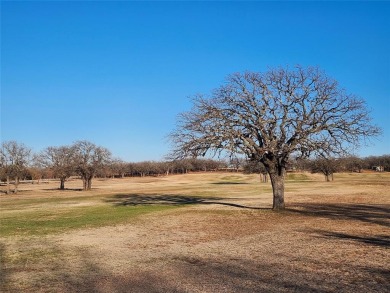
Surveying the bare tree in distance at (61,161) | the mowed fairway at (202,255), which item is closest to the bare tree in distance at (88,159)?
the bare tree in distance at (61,161)

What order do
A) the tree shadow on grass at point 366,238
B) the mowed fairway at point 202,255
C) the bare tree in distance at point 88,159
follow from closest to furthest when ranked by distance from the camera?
the mowed fairway at point 202,255 → the tree shadow on grass at point 366,238 → the bare tree in distance at point 88,159

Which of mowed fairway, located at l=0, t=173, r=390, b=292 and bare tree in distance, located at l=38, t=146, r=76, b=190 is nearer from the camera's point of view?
mowed fairway, located at l=0, t=173, r=390, b=292

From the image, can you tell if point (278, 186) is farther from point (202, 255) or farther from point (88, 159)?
point (88, 159)

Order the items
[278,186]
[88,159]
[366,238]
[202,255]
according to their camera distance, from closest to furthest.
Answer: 1. [202,255]
2. [366,238]
3. [278,186]
4. [88,159]

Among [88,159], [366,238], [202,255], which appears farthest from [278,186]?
[88,159]

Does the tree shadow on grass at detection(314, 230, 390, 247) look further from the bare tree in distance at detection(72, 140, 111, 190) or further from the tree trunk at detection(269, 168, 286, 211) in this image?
the bare tree in distance at detection(72, 140, 111, 190)

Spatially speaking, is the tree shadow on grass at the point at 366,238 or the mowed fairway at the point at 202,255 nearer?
the mowed fairway at the point at 202,255

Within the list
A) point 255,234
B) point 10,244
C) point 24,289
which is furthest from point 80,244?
point 255,234

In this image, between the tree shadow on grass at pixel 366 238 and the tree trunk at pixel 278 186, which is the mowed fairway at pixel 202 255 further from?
the tree trunk at pixel 278 186

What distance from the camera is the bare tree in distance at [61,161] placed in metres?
66.8

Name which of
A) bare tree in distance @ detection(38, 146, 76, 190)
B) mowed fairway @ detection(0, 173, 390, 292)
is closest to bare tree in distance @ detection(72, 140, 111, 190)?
bare tree in distance @ detection(38, 146, 76, 190)

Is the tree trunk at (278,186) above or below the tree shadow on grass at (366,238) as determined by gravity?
above

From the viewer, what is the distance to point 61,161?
7181cm

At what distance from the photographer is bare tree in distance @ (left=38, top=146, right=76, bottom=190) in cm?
6684
